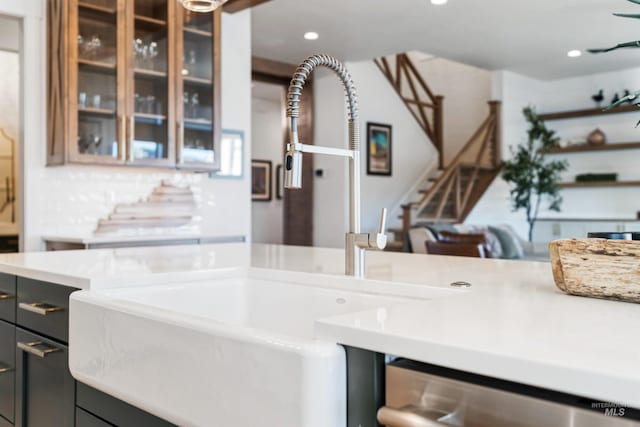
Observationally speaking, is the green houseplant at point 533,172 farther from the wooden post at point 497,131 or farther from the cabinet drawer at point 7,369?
the cabinet drawer at point 7,369

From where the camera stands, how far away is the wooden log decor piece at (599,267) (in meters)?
0.94

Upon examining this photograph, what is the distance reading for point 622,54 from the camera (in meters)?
6.98

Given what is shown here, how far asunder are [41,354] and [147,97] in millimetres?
2815

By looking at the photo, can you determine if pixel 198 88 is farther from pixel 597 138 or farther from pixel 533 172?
pixel 597 138

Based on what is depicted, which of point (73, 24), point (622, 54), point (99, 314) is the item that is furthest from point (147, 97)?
point (622, 54)

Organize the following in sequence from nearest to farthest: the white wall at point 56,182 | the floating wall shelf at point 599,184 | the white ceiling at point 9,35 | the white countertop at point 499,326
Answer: the white countertop at point 499,326
the white wall at point 56,182
the white ceiling at point 9,35
the floating wall shelf at point 599,184

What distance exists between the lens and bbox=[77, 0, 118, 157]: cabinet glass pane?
3707mm

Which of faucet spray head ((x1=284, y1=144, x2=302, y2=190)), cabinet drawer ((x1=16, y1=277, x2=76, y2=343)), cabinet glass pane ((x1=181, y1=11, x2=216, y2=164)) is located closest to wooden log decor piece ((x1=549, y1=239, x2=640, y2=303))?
faucet spray head ((x1=284, y1=144, x2=302, y2=190))

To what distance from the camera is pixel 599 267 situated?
0.99 m

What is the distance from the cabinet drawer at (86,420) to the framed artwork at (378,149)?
664cm

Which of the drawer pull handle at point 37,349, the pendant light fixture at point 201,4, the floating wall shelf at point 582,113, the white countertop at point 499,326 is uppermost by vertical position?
the floating wall shelf at point 582,113

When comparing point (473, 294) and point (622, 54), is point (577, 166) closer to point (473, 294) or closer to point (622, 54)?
point (622, 54)

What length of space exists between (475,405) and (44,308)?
46.3 inches

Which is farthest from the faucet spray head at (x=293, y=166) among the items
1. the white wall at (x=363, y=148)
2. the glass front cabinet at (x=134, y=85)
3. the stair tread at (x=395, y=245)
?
the stair tread at (x=395, y=245)
